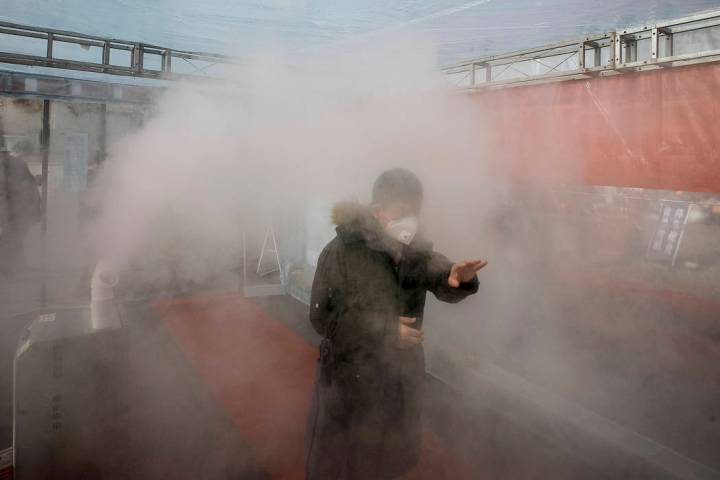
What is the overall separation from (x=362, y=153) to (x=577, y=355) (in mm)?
3288

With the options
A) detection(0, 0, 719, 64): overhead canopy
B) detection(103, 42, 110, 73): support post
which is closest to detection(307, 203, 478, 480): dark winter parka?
detection(0, 0, 719, 64): overhead canopy

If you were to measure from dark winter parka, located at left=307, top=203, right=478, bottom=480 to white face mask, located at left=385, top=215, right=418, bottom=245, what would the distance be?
3 centimetres

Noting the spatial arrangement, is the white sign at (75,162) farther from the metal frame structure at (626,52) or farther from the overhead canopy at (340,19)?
the metal frame structure at (626,52)

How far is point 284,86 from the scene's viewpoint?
15.3 ft

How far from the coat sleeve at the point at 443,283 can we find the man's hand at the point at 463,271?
3 cm

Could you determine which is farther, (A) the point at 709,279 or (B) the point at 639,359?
(A) the point at 709,279

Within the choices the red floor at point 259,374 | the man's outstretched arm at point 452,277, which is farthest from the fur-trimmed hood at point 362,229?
the red floor at point 259,374

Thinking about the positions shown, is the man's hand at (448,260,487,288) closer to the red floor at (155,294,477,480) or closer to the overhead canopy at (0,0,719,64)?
the red floor at (155,294,477,480)

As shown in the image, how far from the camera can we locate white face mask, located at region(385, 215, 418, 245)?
1903 mm

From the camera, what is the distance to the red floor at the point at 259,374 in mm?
2898

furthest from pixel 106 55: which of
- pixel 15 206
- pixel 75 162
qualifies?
pixel 15 206

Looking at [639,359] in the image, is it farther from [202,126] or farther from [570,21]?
[202,126]

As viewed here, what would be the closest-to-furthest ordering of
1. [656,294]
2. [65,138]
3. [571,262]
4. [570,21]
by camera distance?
[570,21] → [571,262] → [65,138] → [656,294]

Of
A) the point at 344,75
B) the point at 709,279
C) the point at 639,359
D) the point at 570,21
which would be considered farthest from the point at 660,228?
the point at 344,75
